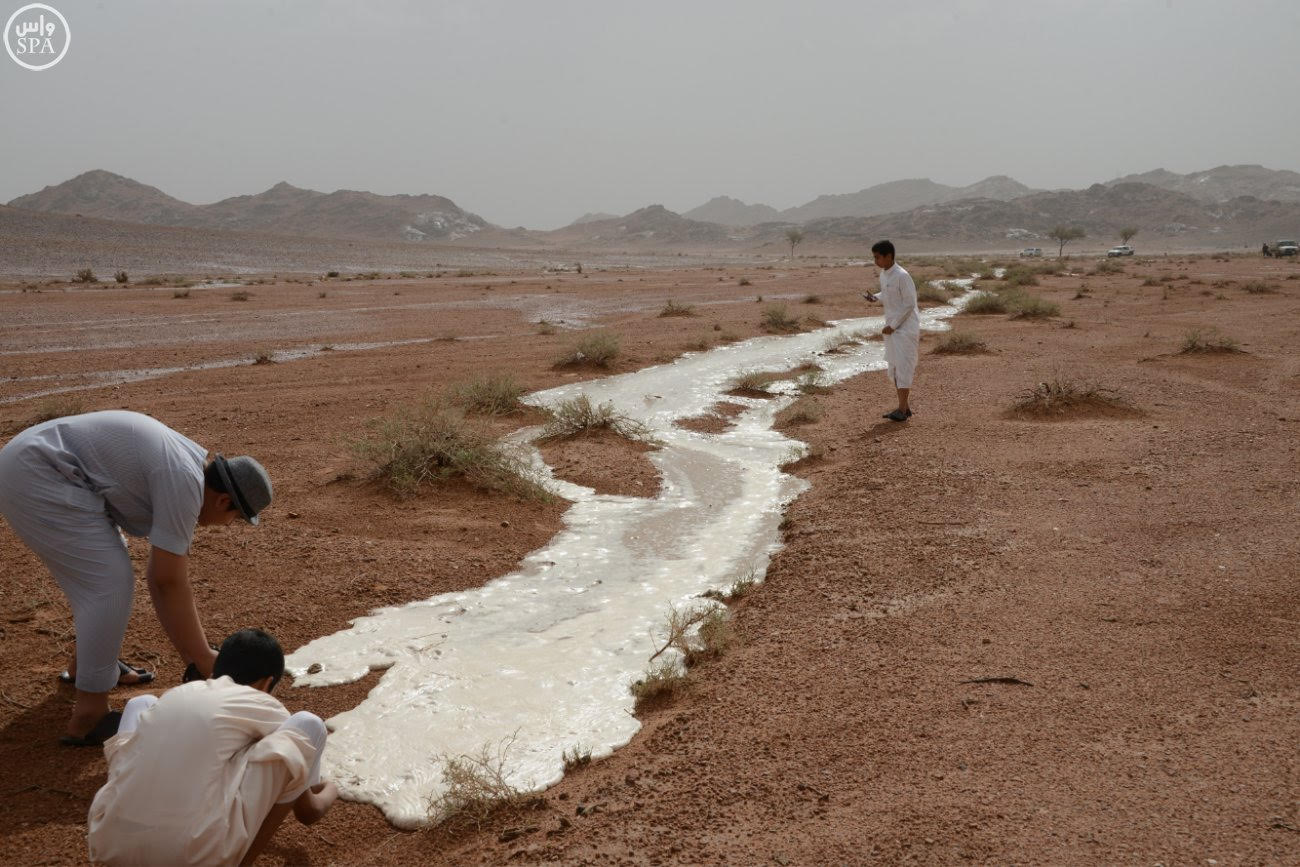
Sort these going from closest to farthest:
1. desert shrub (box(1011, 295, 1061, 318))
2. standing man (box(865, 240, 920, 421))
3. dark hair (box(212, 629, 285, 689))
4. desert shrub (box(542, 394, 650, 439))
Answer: dark hair (box(212, 629, 285, 689)) < desert shrub (box(542, 394, 650, 439)) < standing man (box(865, 240, 920, 421)) < desert shrub (box(1011, 295, 1061, 318))

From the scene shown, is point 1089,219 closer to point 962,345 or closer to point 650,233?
point 650,233

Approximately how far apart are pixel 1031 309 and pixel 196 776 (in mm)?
22689

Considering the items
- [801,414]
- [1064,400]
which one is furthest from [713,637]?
[1064,400]

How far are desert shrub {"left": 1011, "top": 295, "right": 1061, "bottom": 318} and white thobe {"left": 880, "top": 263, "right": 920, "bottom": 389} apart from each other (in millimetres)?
13200

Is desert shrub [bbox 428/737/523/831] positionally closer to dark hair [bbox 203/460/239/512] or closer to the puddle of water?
dark hair [bbox 203/460/239/512]

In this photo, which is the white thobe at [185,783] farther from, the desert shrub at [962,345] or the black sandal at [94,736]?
the desert shrub at [962,345]

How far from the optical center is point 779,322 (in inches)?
845

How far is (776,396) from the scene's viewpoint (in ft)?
43.6

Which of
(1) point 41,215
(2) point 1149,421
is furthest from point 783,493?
(1) point 41,215

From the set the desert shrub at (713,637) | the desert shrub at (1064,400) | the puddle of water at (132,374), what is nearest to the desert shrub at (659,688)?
the desert shrub at (713,637)

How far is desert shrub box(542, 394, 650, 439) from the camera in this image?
1009cm

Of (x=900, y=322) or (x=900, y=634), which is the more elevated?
(x=900, y=322)

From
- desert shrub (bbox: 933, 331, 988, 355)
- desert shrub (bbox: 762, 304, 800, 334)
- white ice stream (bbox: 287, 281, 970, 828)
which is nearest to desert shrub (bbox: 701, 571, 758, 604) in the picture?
white ice stream (bbox: 287, 281, 970, 828)

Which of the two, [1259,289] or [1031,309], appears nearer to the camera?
[1031,309]
